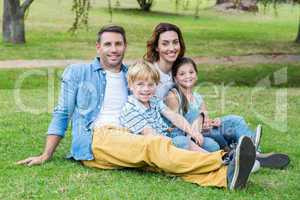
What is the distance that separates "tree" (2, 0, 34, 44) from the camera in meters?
19.3

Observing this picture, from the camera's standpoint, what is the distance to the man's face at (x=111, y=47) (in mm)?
5761

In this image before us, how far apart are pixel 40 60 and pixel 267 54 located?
274 inches

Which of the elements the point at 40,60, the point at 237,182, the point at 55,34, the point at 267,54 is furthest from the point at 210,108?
the point at 55,34

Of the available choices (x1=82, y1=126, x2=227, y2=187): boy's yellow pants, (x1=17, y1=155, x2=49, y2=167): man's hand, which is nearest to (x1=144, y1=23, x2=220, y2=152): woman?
(x1=82, y1=126, x2=227, y2=187): boy's yellow pants

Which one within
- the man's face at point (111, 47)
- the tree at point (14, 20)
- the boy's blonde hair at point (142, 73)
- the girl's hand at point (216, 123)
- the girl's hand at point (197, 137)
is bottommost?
the tree at point (14, 20)

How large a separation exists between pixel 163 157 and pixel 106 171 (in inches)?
23.4

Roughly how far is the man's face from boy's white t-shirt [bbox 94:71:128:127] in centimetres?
14

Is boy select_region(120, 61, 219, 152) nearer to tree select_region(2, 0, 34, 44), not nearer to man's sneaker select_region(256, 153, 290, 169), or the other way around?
man's sneaker select_region(256, 153, 290, 169)

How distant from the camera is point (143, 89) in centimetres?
566

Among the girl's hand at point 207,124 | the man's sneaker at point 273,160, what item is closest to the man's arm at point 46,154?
the girl's hand at point 207,124

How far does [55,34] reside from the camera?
83.3ft

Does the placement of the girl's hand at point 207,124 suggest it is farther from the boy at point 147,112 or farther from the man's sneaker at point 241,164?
the man's sneaker at point 241,164

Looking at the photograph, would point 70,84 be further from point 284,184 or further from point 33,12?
point 33,12

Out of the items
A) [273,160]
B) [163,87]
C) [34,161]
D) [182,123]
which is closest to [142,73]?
[163,87]
